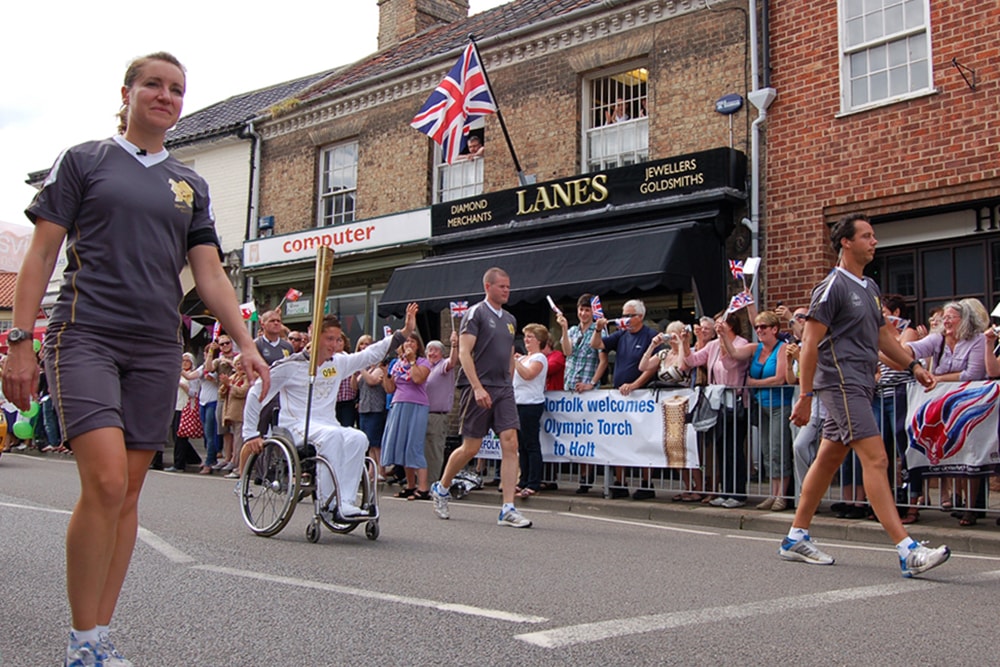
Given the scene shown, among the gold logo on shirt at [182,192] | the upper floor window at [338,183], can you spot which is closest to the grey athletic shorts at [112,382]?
the gold logo on shirt at [182,192]

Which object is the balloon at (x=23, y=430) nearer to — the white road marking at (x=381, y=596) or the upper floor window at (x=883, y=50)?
the white road marking at (x=381, y=596)

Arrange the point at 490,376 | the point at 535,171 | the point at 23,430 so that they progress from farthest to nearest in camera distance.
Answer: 1. the point at 23,430
2. the point at 535,171
3. the point at 490,376

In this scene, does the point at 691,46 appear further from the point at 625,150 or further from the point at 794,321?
the point at 794,321

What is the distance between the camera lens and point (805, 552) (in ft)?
21.7

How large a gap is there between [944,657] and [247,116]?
2311cm

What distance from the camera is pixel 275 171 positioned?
2292 cm

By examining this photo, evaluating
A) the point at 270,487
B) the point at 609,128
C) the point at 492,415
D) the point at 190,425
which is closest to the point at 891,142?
the point at 609,128

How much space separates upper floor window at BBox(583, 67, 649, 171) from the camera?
1616 centimetres

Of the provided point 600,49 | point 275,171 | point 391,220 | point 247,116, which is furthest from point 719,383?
point 247,116

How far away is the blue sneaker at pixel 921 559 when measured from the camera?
5.84m

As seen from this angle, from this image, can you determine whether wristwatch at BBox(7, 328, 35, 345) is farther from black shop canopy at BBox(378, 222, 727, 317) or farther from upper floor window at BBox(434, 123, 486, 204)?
upper floor window at BBox(434, 123, 486, 204)

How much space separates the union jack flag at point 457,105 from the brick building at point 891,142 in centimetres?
485

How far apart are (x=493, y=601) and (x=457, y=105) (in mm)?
12873

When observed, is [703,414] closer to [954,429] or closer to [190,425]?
[954,429]
